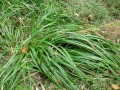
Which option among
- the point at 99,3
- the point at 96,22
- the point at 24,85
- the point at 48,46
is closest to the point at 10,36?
the point at 48,46

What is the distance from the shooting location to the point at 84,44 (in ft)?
13.8

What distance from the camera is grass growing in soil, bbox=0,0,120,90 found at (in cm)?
377

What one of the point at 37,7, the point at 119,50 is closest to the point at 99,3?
the point at 37,7

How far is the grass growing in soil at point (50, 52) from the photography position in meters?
3.77

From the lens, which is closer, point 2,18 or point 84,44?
point 84,44

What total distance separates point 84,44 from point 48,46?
0.52 metres

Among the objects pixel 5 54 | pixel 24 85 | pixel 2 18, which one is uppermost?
pixel 2 18

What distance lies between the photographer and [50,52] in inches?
156

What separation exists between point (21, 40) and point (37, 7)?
0.95m

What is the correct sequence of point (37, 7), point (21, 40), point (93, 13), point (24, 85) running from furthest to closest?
point (93, 13) < point (37, 7) < point (21, 40) < point (24, 85)

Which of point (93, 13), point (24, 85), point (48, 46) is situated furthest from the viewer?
point (93, 13)

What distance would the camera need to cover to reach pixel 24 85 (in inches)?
145

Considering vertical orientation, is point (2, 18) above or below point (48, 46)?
above

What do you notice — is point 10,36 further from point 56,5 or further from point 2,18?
point 56,5
